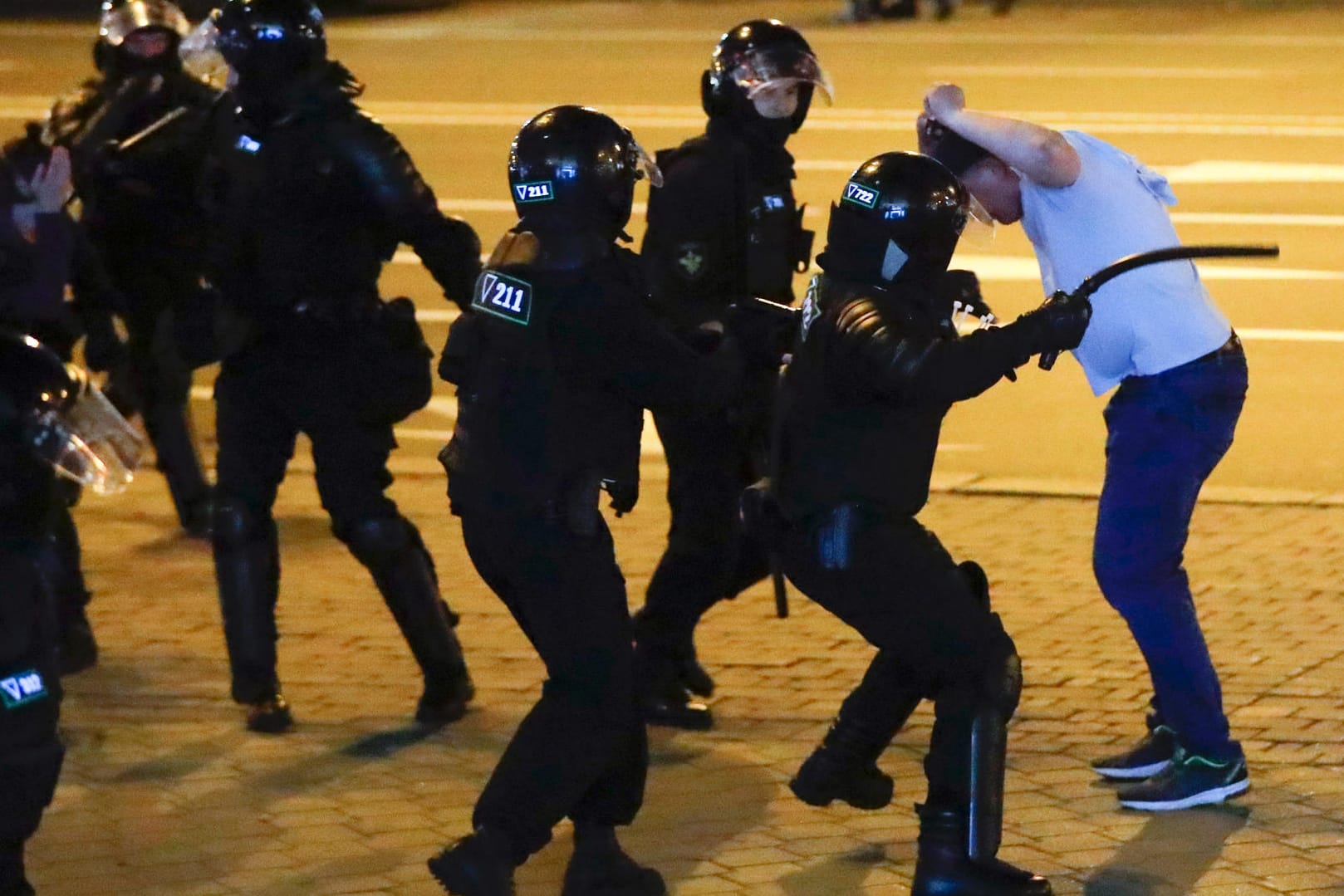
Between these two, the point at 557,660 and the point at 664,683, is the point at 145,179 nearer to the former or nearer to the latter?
the point at 664,683

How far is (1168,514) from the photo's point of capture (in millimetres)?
5535

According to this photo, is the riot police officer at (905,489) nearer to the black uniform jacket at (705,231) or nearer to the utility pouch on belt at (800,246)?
the black uniform jacket at (705,231)

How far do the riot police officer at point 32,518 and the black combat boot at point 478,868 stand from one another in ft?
2.76

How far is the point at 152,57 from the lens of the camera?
26.5ft

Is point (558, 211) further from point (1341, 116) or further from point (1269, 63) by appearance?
point (1269, 63)

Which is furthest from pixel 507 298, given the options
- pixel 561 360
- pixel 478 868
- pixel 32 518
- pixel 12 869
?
pixel 12 869

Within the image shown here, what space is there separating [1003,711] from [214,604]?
3641 mm

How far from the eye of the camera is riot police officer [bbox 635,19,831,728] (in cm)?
611

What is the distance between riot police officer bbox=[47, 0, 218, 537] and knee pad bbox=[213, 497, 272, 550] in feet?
5.02

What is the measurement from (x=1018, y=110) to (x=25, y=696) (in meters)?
15.0

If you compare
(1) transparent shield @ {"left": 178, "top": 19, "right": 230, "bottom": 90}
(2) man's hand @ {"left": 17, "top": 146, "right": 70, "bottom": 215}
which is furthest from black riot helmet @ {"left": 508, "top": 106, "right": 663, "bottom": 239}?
(1) transparent shield @ {"left": 178, "top": 19, "right": 230, "bottom": 90}

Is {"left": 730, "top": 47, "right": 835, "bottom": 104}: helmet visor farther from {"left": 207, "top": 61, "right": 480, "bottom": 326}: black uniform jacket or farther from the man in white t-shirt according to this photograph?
{"left": 207, "top": 61, "right": 480, "bottom": 326}: black uniform jacket

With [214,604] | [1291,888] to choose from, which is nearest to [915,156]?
[1291,888]

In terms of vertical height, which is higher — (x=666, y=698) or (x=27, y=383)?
(x=27, y=383)
